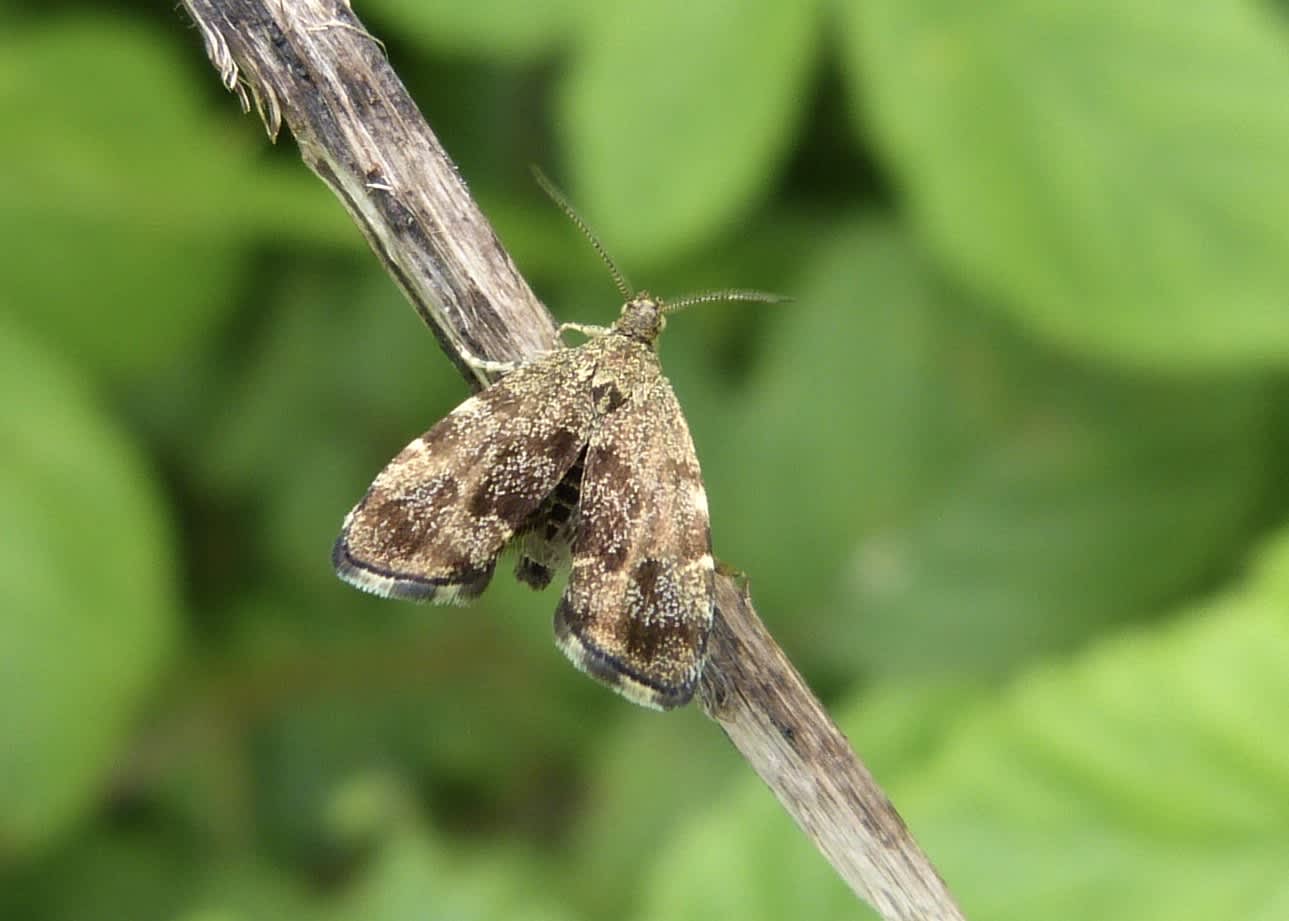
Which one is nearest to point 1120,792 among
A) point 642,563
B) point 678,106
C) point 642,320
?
point 642,563

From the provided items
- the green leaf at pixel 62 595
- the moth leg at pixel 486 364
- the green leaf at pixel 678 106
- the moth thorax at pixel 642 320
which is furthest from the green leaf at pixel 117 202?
the moth leg at pixel 486 364

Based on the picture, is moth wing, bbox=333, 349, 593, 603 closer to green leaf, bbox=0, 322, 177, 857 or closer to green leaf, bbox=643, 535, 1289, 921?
green leaf, bbox=643, 535, 1289, 921

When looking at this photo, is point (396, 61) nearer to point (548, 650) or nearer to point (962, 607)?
point (548, 650)

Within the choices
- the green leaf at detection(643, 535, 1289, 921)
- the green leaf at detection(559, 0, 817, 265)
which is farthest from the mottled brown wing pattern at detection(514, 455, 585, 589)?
the green leaf at detection(559, 0, 817, 265)

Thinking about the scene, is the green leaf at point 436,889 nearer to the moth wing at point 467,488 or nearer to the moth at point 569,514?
the moth at point 569,514

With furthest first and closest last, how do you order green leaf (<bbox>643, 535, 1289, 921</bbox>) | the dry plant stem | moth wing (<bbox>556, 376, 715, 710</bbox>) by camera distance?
green leaf (<bbox>643, 535, 1289, 921</bbox>) < moth wing (<bbox>556, 376, 715, 710</bbox>) < the dry plant stem

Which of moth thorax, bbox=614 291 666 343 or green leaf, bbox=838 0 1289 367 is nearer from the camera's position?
moth thorax, bbox=614 291 666 343

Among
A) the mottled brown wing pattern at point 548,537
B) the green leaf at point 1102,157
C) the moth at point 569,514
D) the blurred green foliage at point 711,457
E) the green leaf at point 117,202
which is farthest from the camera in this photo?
the green leaf at point 117,202
